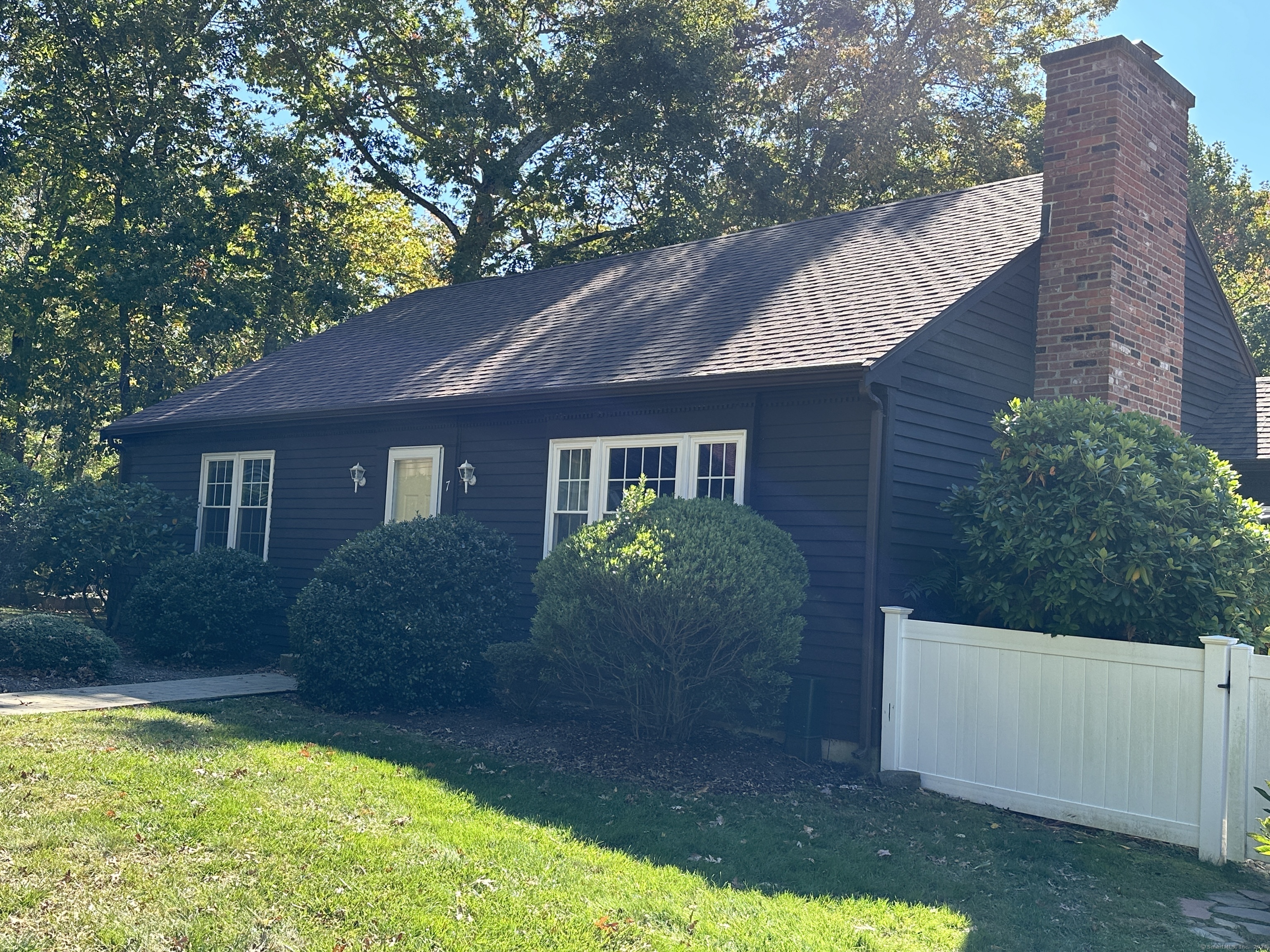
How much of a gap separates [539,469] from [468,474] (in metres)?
0.92

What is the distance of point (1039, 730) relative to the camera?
22.4 ft

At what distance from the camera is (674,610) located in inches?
289

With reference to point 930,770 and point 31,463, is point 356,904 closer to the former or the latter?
point 930,770

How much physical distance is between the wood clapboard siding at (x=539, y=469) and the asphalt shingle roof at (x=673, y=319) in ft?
1.27

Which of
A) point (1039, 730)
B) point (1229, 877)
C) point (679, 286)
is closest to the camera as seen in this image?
point (1229, 877)

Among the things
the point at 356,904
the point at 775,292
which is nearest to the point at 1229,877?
the point at 356,904

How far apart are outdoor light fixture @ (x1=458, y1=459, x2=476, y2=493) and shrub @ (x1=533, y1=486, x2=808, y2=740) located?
327cm

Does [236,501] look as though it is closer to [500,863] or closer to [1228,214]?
[500,863]

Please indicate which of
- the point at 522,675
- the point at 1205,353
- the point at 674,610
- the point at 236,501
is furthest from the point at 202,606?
the point at 1205,353

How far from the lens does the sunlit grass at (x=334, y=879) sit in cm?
420

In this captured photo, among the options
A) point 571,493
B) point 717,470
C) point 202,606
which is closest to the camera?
point 717,470

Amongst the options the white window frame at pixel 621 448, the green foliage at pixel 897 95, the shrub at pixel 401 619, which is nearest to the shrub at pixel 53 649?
the shrub at pixel 401 619

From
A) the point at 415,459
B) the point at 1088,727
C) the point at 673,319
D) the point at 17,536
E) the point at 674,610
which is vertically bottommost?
the point at 1088,727

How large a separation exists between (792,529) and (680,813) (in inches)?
116
